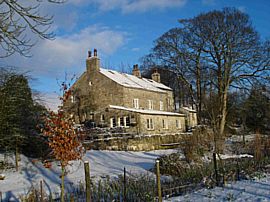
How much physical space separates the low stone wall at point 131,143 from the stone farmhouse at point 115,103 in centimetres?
292

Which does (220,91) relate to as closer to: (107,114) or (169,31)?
(169,31)

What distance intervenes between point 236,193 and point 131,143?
1608 cm

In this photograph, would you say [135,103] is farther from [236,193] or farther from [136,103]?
[236,193]

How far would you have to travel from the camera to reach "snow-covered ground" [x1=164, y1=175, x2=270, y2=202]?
805 cm

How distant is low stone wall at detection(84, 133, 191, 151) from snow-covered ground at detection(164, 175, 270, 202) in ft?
46.1

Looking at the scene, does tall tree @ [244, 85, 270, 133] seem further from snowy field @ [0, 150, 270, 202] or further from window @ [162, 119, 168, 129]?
snowy field @ [0, 150, 270, 202]

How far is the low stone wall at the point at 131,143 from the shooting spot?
77.5 feet

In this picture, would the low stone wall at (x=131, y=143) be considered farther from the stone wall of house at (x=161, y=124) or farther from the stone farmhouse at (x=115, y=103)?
the stone wall of house at (x=161, y=124)

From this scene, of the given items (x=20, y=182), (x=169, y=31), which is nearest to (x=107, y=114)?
(x=169, y=31)

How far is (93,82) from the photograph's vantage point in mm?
34438

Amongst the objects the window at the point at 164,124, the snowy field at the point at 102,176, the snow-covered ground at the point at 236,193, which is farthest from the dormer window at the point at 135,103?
the snow-covered ground at the point at 236,193

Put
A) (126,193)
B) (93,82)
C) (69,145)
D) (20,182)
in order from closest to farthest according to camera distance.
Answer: (69,145), (126,193), (20,182), (93,82)

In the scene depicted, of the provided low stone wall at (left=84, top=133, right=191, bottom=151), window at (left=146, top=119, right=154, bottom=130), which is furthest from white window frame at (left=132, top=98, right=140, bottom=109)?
low stone wall at (left=84, top=133, right=191, bottom=151)

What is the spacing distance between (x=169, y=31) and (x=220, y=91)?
753 centimetres
